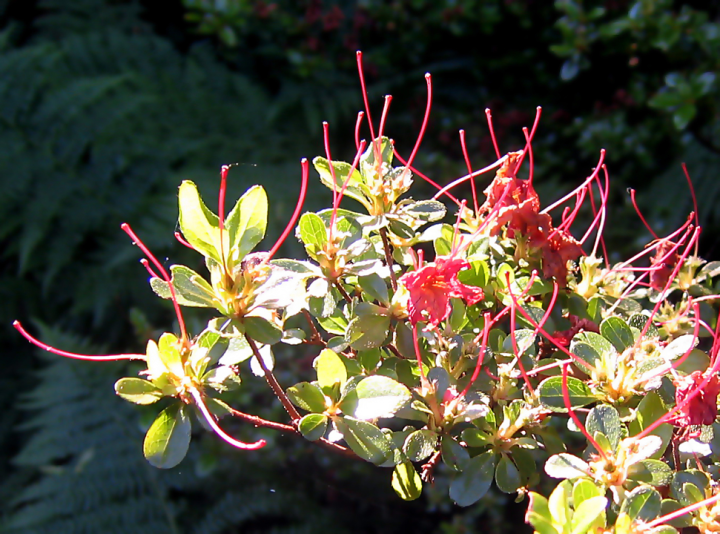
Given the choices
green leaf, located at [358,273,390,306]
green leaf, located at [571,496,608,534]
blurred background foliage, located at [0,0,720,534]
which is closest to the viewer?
green leaf, located at [571,496,608,534]

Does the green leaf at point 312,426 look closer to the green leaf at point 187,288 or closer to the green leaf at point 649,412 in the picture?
the green leaf at point 187,288

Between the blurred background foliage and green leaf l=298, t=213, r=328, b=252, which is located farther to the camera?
the blurred background foliage

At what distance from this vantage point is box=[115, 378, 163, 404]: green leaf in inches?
15.3

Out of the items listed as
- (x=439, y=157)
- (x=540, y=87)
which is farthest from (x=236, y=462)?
(x=540, y=87)

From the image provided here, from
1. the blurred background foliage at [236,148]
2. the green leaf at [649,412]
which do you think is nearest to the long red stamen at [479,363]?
the green leaf at [649,412]

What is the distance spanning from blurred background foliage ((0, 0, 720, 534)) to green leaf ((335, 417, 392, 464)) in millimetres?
880

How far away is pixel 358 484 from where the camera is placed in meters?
1.36

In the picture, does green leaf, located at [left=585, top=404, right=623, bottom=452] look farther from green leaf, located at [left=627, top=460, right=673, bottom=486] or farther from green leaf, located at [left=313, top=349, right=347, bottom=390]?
green leaf, located at [left=313, top=349, right=347, bottom=390]

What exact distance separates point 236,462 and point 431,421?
1050 millimetres

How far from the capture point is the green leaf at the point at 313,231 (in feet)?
1.46

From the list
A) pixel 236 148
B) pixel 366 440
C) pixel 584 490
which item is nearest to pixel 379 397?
pixel 366 440

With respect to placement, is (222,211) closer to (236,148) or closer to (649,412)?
(649,412)

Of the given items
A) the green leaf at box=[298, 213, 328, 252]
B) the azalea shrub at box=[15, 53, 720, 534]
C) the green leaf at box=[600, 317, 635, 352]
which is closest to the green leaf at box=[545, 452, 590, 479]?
the azalea shrub at box=[15, 53, 720, 534]

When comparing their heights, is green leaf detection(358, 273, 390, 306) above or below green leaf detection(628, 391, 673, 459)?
above
